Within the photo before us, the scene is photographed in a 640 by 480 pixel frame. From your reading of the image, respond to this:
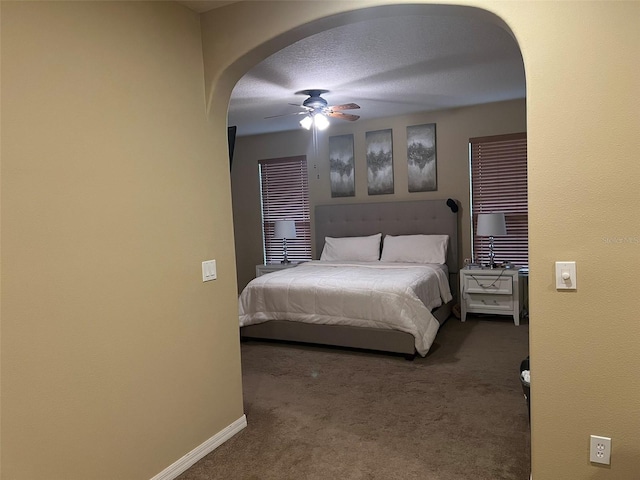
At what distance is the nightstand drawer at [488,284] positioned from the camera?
5012 mm

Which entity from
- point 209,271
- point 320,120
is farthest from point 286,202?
point 209,271

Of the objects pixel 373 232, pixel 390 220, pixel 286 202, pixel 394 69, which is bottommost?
pixel 373 232

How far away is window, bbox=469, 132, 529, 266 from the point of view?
5.34m

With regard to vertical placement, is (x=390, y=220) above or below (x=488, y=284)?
above

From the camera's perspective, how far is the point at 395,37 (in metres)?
3.15

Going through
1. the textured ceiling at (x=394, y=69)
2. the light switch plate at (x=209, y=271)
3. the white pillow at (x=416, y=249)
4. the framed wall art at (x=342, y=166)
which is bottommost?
the white pillow at (x=416, y=249)

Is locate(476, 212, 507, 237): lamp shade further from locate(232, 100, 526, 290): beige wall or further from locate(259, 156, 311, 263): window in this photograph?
locate(259, 156, 311, 263): window

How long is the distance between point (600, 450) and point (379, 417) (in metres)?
1.39

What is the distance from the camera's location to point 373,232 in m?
6.06

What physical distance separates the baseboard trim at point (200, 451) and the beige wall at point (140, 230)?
60mm

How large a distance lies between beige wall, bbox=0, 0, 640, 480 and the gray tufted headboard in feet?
12.2

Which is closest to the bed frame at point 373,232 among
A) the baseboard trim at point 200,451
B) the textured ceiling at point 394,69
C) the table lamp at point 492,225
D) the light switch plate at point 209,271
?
the table lamp at point 492,225

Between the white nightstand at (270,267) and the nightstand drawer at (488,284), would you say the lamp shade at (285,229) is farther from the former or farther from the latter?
the nightstand drawer at (488,284)

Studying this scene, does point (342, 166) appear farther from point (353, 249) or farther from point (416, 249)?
point (416, 249)
